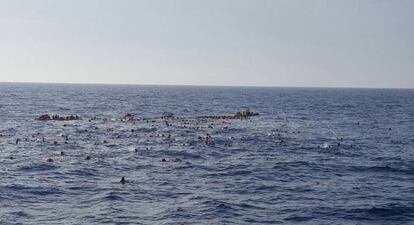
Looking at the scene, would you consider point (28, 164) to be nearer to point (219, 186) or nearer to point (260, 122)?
point (219, 186)

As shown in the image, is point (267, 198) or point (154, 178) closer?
point (267, 198)

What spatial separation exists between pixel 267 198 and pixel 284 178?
7317mm

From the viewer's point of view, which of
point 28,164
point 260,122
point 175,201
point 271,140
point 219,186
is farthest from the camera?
point 260,122

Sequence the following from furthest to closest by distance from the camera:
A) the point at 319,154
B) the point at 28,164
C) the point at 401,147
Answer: the point at 401,147, the point at 319,154, the point at 28,164

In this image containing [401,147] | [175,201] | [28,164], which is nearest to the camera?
[175,201]

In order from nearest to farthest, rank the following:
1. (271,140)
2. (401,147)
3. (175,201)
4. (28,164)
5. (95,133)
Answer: (175,201)
(28,164)
(401,147)
(271,140)
(95,133)

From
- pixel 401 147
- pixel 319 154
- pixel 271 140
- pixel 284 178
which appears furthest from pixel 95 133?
pixel 401 147

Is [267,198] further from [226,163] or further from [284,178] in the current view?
[226,163]

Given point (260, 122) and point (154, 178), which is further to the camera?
point (260, 122)

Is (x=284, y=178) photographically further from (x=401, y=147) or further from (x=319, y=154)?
(x=401, y=147)

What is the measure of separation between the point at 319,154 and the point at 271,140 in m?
11.4

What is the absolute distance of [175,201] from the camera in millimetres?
32312

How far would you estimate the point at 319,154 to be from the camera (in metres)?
54.5

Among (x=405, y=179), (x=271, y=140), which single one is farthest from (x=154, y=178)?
(x=271, y=140)
